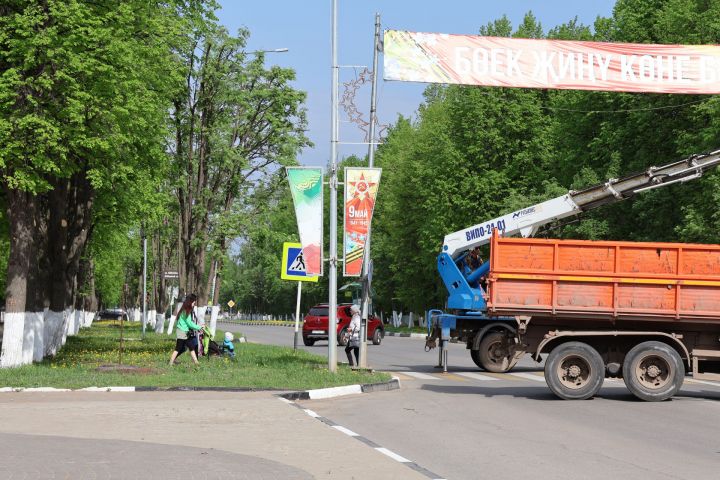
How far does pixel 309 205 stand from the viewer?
2383 cm

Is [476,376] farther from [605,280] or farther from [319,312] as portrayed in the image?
[319,312]

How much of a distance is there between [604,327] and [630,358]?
30.9 inches

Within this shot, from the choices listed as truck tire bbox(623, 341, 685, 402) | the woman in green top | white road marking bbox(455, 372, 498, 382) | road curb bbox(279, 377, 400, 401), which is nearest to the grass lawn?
road curb bbox(279, 377, 400, 401)

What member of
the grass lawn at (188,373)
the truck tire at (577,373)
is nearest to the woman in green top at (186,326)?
the grass lawn at (188,373)

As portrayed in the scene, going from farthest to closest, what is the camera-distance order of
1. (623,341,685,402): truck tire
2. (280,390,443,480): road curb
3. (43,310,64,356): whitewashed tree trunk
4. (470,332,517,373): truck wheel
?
(43,310,64,356): whitewashed tree trunk → (470,332,517,373): truck wheel → (623,341,685,402): truck tire → (280,390,443,480): road curb

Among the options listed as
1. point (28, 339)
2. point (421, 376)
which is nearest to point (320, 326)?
point (421, 376)

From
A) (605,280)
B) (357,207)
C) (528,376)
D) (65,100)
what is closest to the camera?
(605,280)

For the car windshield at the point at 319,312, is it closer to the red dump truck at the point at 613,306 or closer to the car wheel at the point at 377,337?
the car wheel at the point at 377,337

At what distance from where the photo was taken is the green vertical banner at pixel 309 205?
78.1 ft

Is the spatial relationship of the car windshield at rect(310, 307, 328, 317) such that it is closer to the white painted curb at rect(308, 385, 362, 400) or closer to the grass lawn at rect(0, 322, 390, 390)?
the grass lawn at rect(0, 322, 390, 390)

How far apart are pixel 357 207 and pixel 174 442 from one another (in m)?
12.0

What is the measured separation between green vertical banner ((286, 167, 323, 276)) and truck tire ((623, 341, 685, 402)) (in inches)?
310

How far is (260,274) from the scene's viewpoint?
508 feet

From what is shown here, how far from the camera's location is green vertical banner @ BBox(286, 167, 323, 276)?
938 inches
